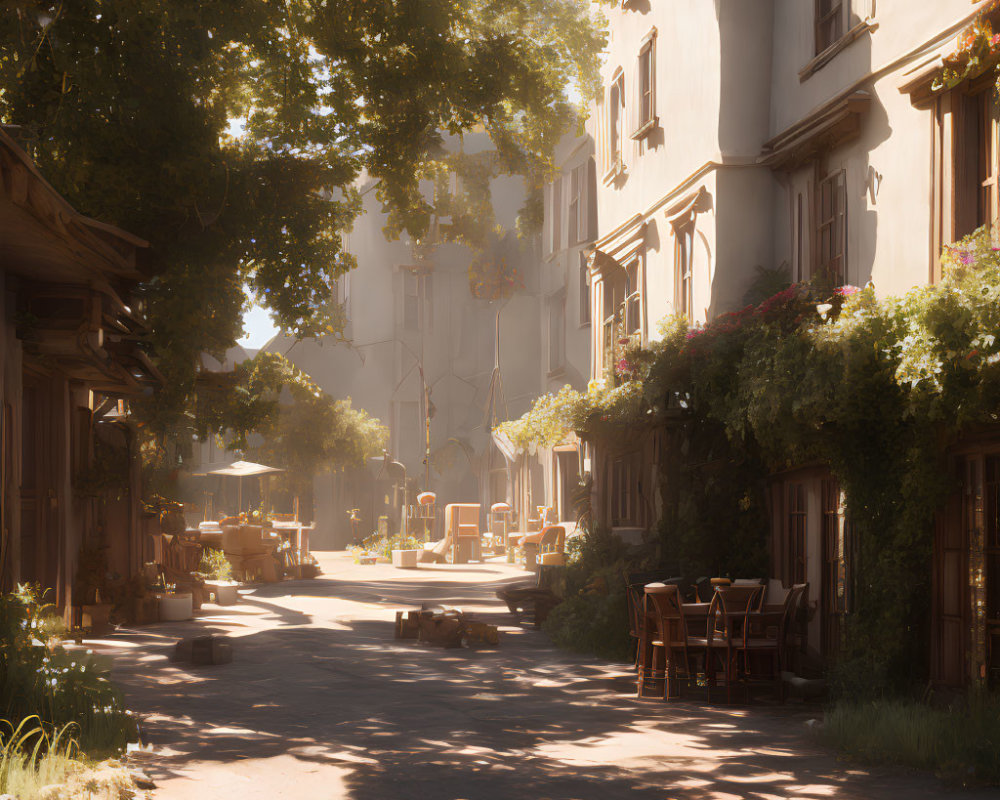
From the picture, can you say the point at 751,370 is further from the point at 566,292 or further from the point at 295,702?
the point at 566,292

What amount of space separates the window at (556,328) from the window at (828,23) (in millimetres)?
18145

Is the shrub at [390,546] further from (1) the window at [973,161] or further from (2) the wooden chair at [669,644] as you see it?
(1) the window at [973,161]

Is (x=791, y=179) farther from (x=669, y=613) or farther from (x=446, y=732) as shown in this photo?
(x=446, y=732)

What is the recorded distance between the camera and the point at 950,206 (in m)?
10.0

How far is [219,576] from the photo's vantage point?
23.5 meters

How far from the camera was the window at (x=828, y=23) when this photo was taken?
12.4m

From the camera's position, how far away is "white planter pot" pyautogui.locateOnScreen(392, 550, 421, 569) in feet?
99.4

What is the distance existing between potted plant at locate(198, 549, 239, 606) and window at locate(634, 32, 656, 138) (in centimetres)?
1083

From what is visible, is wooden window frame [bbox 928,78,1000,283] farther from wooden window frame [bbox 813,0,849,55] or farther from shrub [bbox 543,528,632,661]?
shrub [bbox 543,528,632,661]

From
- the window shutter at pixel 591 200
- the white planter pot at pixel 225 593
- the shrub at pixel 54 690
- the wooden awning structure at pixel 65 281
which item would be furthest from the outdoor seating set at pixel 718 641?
the window shutter at pixel 591 200

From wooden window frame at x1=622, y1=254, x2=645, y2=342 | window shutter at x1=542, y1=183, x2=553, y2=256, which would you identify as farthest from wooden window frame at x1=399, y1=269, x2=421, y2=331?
wooden window frame at x1=622, y1=254, x2=645, y2=342

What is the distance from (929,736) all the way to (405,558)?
23.7 m

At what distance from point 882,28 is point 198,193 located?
810 centimetres

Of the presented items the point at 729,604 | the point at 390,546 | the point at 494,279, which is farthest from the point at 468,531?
the point at 729,604
